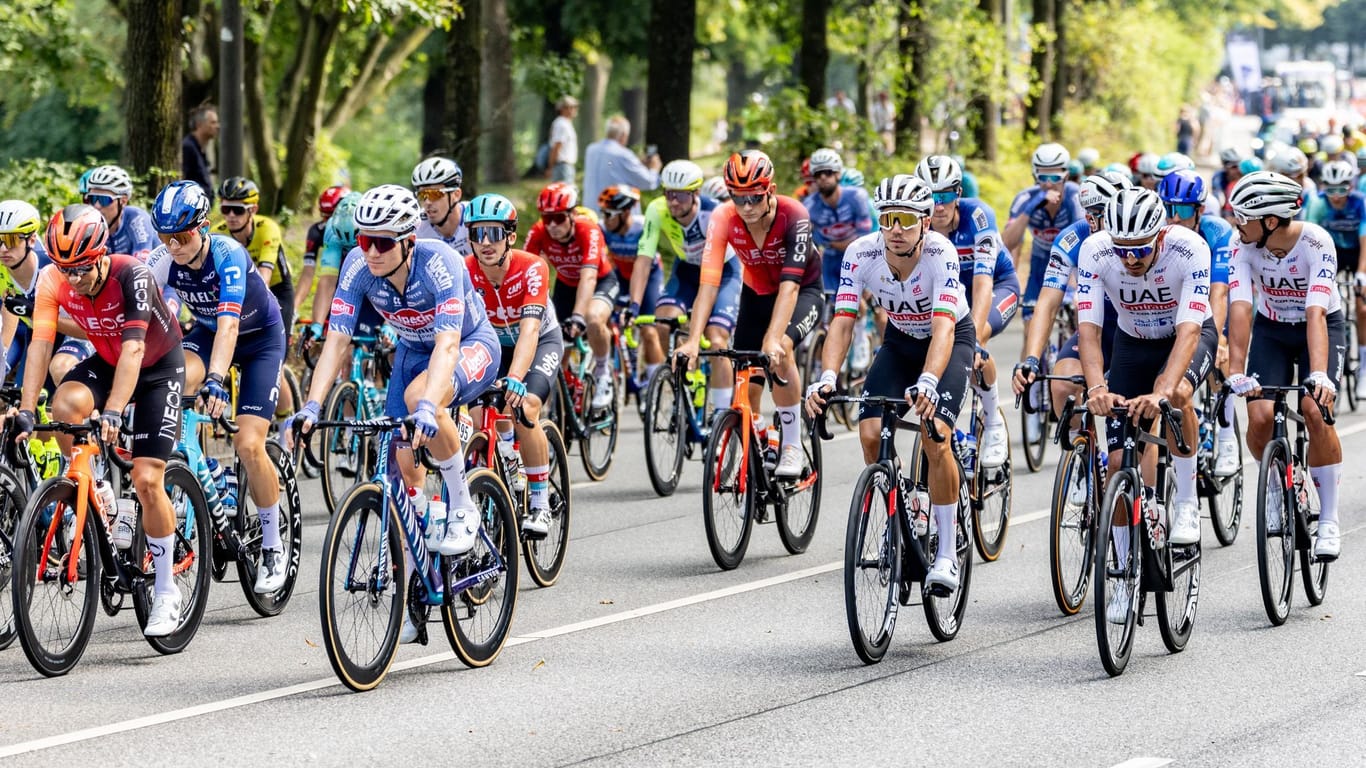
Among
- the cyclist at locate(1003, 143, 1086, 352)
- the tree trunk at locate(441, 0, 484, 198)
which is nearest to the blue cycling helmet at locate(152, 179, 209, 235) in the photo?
the cyclist at locate(1003, 143, 1086, 352)

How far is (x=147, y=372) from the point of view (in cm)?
878

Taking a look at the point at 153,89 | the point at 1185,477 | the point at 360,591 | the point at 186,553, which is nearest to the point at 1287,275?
the point at 1185,477

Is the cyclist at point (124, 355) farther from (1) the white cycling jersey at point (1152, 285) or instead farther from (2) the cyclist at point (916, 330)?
(1) the white cycling jersey at point (1152, 285)

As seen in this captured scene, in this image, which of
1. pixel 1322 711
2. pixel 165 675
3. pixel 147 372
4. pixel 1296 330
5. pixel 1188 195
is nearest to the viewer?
pixel 1322 711

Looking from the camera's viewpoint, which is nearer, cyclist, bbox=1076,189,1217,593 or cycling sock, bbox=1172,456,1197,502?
cyclist, bbox=1076,189,1217,593

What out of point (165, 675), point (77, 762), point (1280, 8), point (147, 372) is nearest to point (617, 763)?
point (77, 762)

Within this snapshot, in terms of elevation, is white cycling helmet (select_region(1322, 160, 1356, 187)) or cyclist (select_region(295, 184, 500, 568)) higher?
white cycling helmet (select_region(1322, 160, 1356, 187))

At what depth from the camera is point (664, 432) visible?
513 inches

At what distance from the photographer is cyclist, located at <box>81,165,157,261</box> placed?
12141mm

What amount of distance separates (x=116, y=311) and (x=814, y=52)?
20.9m

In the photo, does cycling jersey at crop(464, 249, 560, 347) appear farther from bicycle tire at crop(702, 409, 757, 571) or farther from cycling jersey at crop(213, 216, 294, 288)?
cycling jersey at crop(213, 216, 294, 288)

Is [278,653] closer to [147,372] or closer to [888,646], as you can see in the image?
[147,372]

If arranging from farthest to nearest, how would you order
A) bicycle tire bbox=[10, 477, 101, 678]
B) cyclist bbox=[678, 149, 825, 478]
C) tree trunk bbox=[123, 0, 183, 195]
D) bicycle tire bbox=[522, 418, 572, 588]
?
tree trunk bbox=[123, 0, 183, 195] < cyclist bbox=[678, 149, 825, 478] < bicycle tire bbox=[522, 418, 572, 588] < bicycle tire bbox=[10, 477, 101, 678]

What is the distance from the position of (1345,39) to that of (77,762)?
123 m
